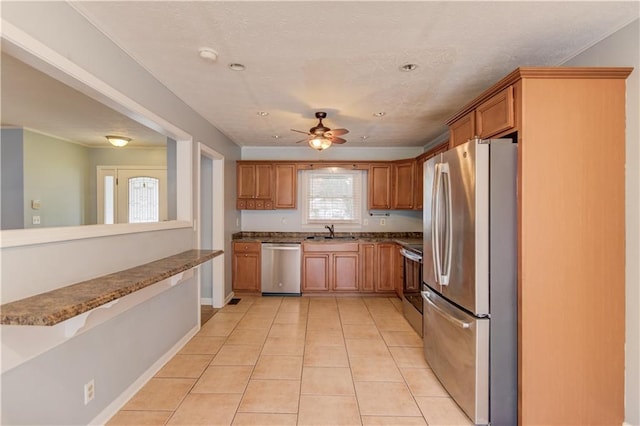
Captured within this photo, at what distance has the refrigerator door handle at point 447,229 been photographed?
2.23 meters

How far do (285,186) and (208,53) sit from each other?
3.21 metres

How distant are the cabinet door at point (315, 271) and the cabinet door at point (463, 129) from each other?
111 inches

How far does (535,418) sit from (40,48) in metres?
3.31

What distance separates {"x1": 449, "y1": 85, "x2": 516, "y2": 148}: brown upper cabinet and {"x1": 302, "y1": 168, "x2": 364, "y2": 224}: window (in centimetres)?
292

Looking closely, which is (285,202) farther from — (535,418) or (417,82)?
(535,418)

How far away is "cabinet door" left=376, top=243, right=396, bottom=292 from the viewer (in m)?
5.02

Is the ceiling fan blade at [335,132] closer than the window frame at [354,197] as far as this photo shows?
Yes

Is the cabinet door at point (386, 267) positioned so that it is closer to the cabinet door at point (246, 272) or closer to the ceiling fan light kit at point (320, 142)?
the cabinet door at point (246, 272)

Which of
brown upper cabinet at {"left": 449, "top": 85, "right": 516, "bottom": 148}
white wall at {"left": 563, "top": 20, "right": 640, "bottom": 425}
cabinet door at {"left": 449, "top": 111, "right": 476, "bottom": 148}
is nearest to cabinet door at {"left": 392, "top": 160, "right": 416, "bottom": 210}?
cabinet door at {"left": 449, "top": 111, "right": 476, "bottom": 148}

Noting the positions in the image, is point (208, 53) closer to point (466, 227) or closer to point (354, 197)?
point (466, 227)

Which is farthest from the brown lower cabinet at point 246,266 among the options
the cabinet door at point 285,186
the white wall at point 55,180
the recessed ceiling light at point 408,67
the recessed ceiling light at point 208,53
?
the recessed ceiling light at point 408,67

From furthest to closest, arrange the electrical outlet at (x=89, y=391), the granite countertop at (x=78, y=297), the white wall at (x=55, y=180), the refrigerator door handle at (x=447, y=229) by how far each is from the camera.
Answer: the white wall at (x=55, y=180), the refrigerator door handle at (x=447, y=229), the electrical outlet at (x=89, y=391), the granite countertop at (x=78, y=297)

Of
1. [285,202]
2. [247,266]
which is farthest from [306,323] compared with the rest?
[285,202]

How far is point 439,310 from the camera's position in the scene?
7.86ft
